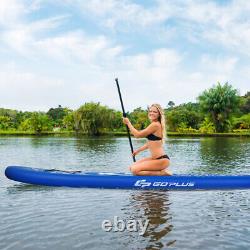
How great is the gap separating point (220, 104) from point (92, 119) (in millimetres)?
24244

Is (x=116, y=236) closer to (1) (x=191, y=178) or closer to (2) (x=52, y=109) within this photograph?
(1) (x=191, y=178)

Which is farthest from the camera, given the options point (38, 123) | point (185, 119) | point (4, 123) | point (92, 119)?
point (4, 123)

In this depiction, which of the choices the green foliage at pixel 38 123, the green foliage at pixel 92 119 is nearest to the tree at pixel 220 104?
the green foliage at pixel 92 119

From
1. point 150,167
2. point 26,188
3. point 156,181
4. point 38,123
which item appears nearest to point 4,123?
point 38,123

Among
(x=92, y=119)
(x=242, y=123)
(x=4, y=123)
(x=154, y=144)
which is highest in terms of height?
(x=4, y=123)

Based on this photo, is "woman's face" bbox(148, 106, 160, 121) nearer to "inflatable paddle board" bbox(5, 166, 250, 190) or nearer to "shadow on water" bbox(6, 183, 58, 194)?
"inflatable paddle board" bbox(5, 166, 250, 190)

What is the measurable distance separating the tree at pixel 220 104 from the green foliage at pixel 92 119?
19097 mm

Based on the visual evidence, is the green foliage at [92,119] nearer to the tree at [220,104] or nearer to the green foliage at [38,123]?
the green foliage at [38,123]

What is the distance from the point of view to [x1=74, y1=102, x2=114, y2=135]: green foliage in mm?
60938

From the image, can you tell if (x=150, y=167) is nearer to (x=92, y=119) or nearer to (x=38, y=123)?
(x=92, y=119)

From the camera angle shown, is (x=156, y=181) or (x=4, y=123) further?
(x=4, y=123)

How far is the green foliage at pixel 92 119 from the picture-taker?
200 ft

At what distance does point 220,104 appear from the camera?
229ft

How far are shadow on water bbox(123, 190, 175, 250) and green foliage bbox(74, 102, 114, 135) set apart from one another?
168ft
